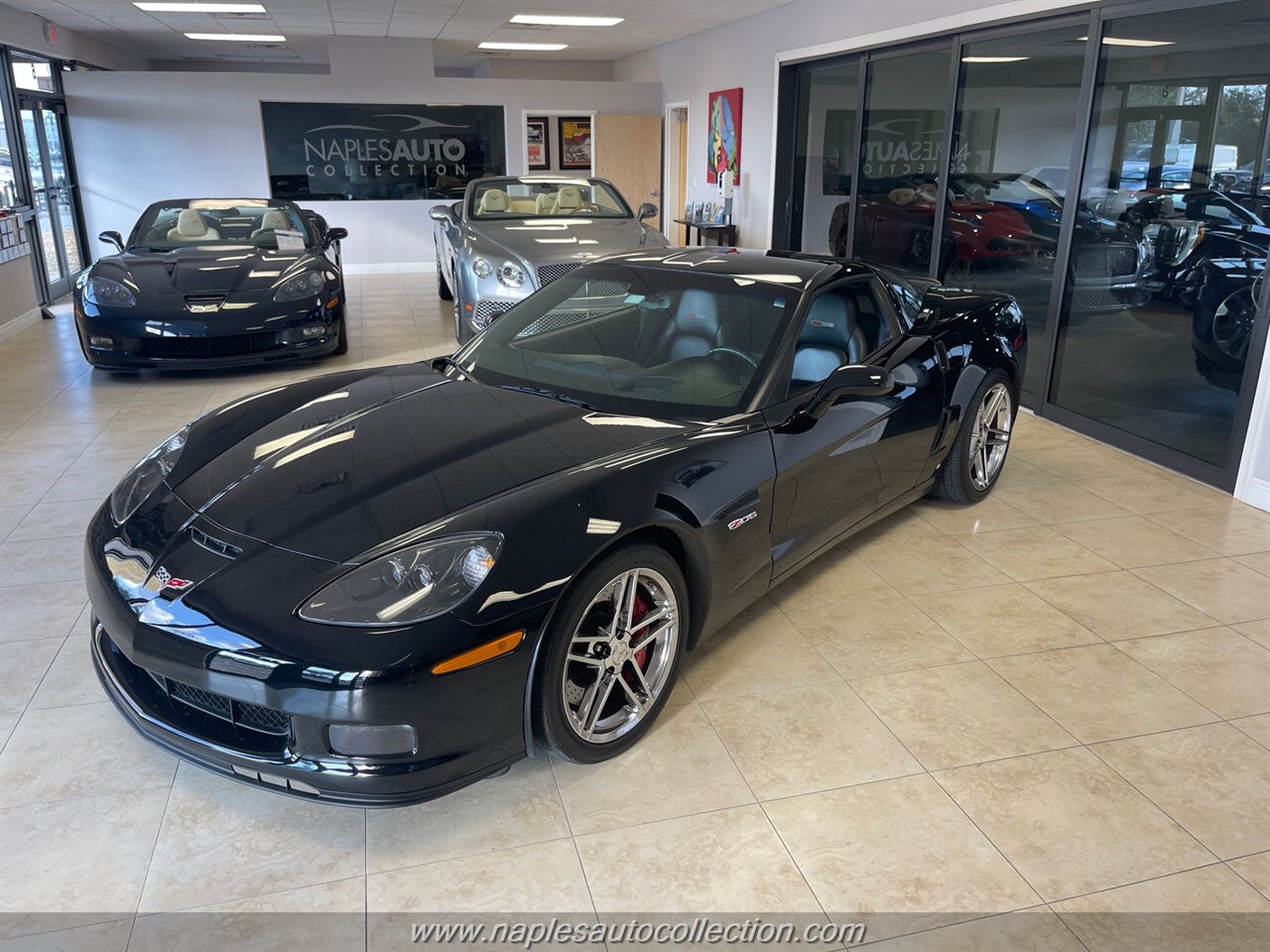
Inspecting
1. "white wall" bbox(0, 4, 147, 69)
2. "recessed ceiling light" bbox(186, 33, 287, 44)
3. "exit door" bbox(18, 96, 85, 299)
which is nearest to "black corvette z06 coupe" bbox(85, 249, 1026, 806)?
"exit door" bbox(18, 96, 85, 299)

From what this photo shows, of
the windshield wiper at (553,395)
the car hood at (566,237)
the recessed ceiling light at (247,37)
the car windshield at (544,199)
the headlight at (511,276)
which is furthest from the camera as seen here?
the recessed ceiling light at (247,37)

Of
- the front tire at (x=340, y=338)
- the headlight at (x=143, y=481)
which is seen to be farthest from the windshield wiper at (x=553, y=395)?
the front tire at (x=340, y=338)

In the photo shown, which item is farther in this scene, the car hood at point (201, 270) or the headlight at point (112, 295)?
the car hood at point (201, 270)

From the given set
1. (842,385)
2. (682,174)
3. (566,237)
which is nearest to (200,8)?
(566,237)

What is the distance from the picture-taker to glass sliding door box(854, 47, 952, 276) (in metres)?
6.99

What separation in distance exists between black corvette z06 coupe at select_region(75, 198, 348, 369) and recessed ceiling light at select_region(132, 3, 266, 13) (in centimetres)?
382

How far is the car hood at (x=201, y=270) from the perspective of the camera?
20.7 feet

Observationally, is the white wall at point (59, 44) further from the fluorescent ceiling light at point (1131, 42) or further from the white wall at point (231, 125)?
the fluorescent ceiling light at point (1131, 42)

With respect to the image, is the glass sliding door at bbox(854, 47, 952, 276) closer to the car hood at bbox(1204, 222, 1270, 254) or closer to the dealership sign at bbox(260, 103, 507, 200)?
the car hood at bbox(1204, 222, 1270, 254)

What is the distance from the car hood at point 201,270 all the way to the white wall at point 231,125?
6.01m

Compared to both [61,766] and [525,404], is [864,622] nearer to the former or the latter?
[525,404]

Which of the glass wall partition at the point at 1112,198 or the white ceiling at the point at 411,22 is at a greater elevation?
the white ceiling at the point at 411,22

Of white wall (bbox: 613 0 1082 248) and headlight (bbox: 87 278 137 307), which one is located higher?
white wall (bbox: 613 0 1082 248)

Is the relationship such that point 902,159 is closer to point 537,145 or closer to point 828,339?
point 828,339
